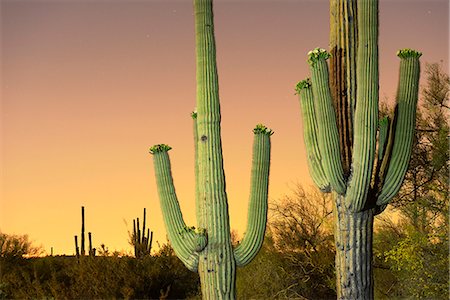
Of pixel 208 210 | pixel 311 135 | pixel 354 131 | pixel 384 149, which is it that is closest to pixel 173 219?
pixel 208 210

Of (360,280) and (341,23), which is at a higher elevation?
(341,23)

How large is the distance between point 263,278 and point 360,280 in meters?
8.48

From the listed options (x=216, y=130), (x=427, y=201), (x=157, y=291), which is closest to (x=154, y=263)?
(x=157, y=291)

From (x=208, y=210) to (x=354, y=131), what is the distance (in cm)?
164

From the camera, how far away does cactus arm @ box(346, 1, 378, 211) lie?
24.2ft

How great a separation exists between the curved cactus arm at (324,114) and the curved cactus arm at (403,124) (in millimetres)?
588

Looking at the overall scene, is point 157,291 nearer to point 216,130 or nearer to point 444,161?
point 444,161

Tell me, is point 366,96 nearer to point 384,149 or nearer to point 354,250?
point 384,149

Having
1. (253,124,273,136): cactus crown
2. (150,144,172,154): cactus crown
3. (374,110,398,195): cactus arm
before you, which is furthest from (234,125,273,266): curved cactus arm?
(374,110,398,195): cactus arm

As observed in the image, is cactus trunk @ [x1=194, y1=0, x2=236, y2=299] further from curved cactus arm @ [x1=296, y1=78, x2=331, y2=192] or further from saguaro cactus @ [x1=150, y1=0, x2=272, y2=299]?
curved cactus arm @ [x1=296, y1=78, x2=331, y2=192]

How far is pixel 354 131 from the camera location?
295 inches

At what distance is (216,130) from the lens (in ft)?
24.0

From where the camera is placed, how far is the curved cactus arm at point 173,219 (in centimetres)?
740

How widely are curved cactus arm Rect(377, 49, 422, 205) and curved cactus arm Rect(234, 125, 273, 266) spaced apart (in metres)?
1.18
